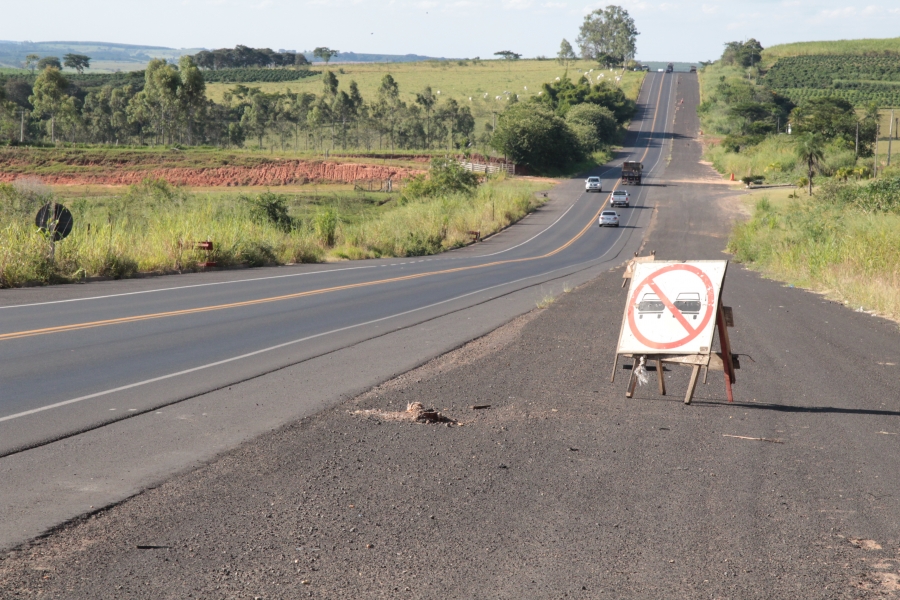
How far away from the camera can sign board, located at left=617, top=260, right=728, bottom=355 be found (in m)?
9.47

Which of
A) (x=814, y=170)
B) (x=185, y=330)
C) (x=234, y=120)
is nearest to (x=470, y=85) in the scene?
(x=234, y=120)

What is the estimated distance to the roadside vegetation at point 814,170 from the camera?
75.3 ft

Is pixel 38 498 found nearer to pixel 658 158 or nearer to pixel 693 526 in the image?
pixel 693 526

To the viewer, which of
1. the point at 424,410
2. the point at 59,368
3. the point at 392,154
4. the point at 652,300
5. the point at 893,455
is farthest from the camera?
the point at 392,154

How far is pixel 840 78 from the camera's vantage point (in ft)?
566

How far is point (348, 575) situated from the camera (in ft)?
16.8

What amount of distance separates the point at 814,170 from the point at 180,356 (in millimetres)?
83983

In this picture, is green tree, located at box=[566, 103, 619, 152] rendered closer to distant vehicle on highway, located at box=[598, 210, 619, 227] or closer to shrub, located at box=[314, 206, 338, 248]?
distant vehicle on highway, located at box=[598, 210, 619, 227]

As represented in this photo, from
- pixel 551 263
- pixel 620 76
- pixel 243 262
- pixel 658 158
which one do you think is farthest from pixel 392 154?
pixel 620 76

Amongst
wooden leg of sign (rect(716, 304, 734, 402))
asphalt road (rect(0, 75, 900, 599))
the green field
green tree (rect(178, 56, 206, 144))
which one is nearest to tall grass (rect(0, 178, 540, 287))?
asphalt road (rect(0, 75, 900, 599))

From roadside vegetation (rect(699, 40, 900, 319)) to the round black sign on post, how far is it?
753 inches

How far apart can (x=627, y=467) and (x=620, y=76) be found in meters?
186

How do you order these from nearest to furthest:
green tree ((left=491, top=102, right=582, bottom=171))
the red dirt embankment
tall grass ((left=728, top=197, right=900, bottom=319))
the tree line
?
tall grass ((left=728, top=197, right=900, bottom=319))
the red dirt embankment
green tree ((left=491, top=102, right=582, bottom=171))
the tree line

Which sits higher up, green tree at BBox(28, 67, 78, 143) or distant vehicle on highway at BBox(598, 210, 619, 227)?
green tree at BBox(28, 67, 78, 143)
